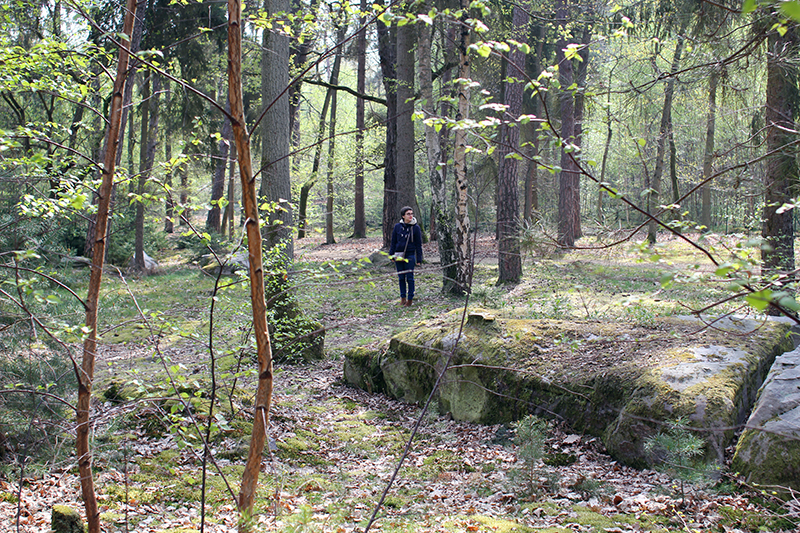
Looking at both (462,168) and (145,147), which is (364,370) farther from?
(145,147)

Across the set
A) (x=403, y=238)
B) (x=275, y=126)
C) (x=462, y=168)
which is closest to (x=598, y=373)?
(x=462, y=168)

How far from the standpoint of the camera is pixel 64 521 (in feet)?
9.07

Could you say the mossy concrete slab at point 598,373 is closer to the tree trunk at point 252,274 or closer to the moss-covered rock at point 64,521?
the tree trunk at point 252,274

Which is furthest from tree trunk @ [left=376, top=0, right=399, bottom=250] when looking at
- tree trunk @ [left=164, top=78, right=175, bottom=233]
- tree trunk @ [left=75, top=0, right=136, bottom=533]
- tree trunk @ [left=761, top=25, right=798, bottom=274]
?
tree trunk @ [left=75, top=0, right=136, bottom=533]

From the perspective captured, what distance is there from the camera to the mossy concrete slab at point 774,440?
10.4ft

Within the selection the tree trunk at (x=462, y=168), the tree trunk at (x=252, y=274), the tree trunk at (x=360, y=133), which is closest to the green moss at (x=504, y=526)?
the tree trunk at (x=252, y=274)

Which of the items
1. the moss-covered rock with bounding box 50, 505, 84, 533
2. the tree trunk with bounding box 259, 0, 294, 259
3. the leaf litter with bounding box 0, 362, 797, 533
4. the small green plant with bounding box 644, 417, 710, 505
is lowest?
the leaf litter with bounding box 0, 362, 797, 533

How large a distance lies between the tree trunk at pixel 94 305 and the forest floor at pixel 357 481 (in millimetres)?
157

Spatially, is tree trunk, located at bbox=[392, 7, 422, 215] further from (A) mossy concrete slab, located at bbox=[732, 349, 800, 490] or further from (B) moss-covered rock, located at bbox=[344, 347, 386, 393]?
(A) mossy concrete slab, located at bbox=[732, 349, 800, 490]

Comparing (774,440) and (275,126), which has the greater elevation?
(275,126)

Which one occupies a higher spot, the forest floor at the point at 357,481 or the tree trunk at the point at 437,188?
the tree trunk at the point at 437,188

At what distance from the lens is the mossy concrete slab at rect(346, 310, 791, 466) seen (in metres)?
3.79

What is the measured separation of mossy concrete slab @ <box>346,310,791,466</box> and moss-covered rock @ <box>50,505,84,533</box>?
6.96 feet

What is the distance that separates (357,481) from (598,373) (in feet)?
7.44
